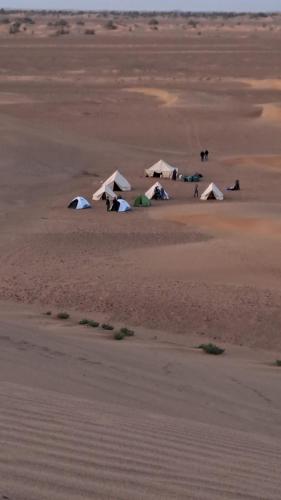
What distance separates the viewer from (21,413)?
8.79 metres

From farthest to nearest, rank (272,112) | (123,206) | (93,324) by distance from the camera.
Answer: (272,112) < (123,206) < (93,324)

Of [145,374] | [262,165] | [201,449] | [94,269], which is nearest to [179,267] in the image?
[94,269]

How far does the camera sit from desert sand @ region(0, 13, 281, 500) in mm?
7691

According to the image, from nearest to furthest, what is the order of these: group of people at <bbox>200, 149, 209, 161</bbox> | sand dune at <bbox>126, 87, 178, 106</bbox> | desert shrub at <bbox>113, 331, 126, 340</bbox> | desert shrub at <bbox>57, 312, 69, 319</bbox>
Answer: desert shrub at <bbox>113, 331, 126, 340</bbox> < desert shrub at <bbox>57, 312, 69, 319</bbox> < group of people at <bbox>200, 149, 209, 161</bbox> < sand dune at <bbox>126, 87, 178, 106</bbox>

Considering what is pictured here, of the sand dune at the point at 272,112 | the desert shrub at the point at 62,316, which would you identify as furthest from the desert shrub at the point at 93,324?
the sand dune at the point at 272,112

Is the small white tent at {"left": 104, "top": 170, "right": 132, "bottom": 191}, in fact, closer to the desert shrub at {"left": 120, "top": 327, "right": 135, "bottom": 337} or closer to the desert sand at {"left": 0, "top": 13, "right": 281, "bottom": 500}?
the desert sand at {"left": 0, "top": 13, "right": 281, "bottom": 500}

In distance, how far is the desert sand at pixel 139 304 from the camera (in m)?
7.69

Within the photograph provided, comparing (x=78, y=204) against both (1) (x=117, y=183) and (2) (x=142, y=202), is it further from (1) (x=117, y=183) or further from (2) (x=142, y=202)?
(1) (x=117, y=183)

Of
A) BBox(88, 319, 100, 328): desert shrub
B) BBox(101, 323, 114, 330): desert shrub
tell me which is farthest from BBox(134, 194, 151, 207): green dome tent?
BBox(101, 323, 114, 330): desert shrub

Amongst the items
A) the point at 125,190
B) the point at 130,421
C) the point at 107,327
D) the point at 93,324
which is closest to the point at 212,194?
the point at 125,190

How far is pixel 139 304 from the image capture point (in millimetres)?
19969

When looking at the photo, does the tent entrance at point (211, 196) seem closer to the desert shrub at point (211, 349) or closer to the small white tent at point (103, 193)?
the small white tent at point (103, 193)

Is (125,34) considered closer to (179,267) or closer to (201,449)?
(179,267)

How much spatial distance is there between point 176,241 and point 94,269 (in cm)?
453
